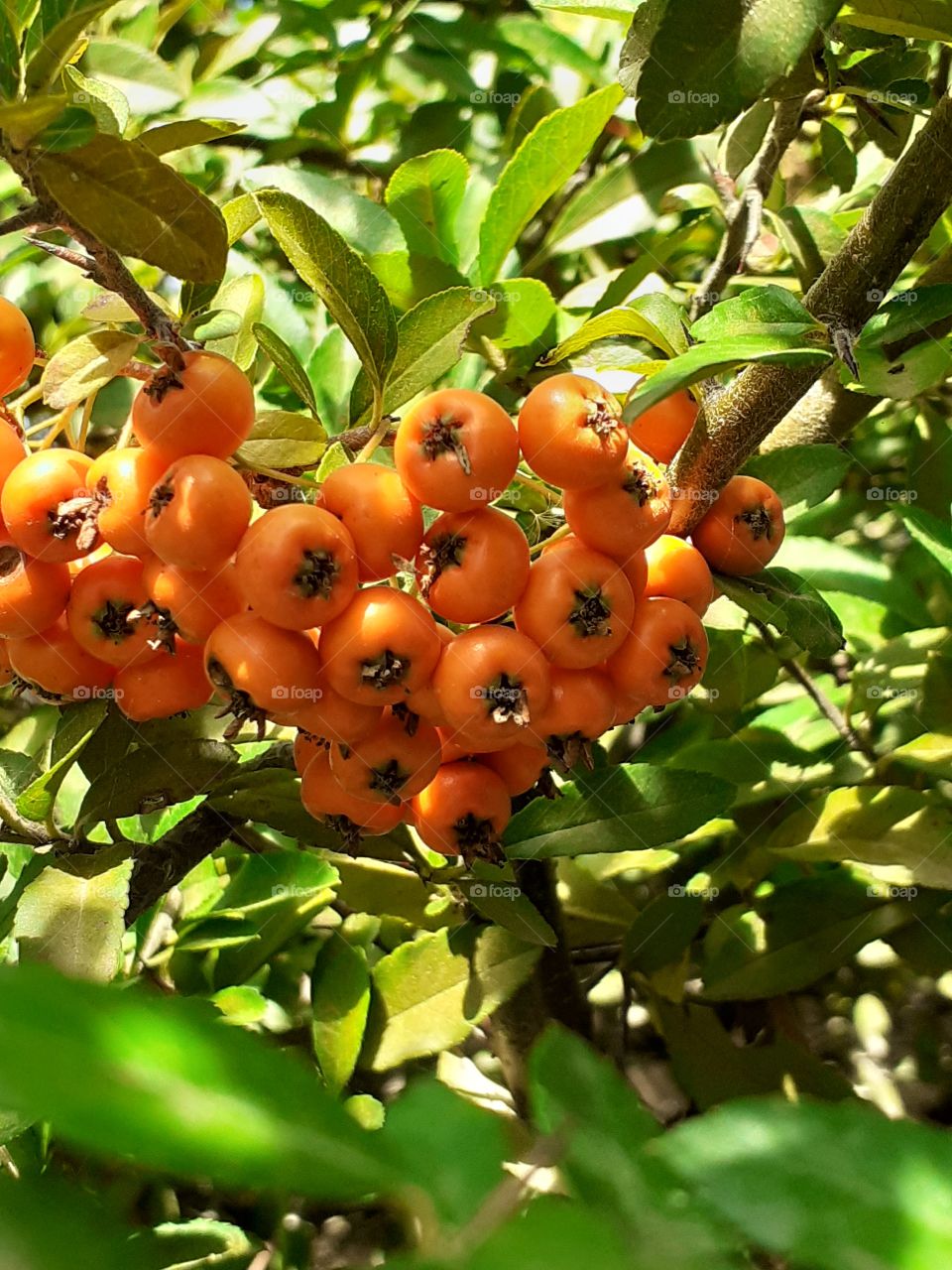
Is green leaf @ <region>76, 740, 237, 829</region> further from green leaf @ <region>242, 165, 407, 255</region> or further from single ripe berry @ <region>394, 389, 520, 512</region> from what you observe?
green leaf @ <region>242, 165, 407, 255</region>

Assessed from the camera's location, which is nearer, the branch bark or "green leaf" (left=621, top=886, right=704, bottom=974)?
the branch bark

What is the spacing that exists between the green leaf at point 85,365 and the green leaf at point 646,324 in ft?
→ 1.32

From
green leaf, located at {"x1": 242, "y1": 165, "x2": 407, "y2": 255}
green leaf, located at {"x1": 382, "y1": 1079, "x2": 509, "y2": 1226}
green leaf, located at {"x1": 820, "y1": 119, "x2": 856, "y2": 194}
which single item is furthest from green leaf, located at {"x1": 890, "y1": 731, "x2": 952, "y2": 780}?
green leaf, located at {"x1": 382, "y1": 1079, "x2": 509, "y2": 1226}

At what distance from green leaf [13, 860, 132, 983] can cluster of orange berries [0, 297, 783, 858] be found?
0.25 meters

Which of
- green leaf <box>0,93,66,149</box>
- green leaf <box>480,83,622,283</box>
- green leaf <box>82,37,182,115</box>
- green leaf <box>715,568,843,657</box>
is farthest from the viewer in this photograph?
green leaf <box>82,37,182,115</box>

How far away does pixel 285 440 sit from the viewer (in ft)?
3.31

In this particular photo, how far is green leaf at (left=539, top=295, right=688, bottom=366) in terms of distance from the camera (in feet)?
3.21

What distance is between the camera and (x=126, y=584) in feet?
3.16

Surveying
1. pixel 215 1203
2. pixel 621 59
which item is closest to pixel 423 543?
pixel 621 59

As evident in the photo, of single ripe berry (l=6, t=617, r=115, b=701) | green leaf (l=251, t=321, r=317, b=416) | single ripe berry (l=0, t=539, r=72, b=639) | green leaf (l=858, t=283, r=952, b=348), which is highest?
green leaf (l=858, t=283, r=952, b=348)

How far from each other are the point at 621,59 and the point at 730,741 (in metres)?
0.95

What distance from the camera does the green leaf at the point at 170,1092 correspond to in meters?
0.40

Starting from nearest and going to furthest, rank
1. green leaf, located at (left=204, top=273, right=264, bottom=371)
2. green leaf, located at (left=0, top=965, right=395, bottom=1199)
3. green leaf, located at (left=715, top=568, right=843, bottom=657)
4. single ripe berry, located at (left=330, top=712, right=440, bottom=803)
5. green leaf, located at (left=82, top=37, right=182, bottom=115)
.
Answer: green leaf, located at (left=0, top=965, right=395, bottom=1199) < single ripe berry, located at (left=330, top=712, right=440, bottom=803) < green leaf, located at (left=715, top=568, right=843, bottom=657) < green leaf, located at (left=204, top=273, right=264, bottom=371) < green leaf, located at (left=82, top=37, right=182, bottom=115)

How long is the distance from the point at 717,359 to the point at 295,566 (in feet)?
1.11
